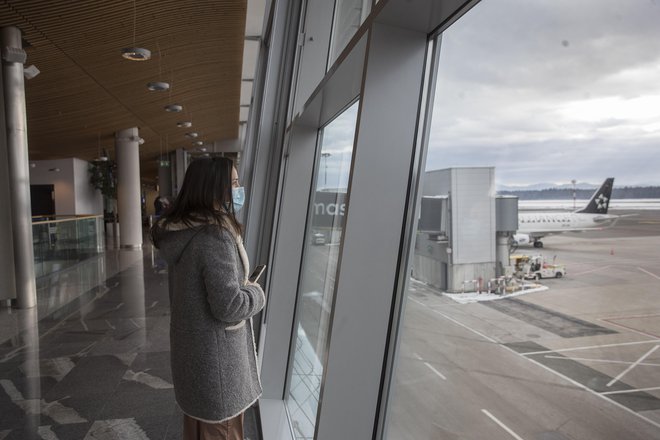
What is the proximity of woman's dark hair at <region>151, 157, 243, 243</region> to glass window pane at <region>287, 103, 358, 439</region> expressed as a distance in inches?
37.1

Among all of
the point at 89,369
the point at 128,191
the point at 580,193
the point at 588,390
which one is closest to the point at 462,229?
the point at 580,193

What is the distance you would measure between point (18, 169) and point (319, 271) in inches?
226

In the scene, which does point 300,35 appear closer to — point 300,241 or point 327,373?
point 300,241

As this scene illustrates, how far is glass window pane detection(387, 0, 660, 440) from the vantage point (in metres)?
0.79

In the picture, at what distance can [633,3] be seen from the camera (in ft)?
2.62

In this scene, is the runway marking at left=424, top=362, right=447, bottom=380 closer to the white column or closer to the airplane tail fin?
the airplane tail fin

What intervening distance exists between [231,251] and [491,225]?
0.96 metres

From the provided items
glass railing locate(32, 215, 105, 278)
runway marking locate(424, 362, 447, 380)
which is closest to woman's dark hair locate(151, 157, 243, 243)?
runway marking locate(424, 362, 447, 380)

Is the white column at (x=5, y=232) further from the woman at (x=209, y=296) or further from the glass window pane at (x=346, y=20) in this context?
the woman at (x=209, y=296)

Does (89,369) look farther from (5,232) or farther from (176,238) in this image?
(5,232)

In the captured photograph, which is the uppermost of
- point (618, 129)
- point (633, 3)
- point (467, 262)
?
point (633, 3)

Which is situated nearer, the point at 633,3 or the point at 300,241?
the point at 633,3

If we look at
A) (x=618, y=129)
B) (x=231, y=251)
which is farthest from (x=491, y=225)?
(x=231, y=251)

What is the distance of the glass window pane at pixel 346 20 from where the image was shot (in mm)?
2395
